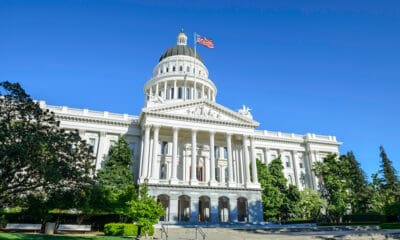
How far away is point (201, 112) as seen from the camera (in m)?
46.3

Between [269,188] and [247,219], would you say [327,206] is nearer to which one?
[269,188]

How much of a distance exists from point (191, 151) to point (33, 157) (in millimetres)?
30145

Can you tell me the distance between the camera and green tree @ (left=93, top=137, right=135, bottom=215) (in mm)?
28172

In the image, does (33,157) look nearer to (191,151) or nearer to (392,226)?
(191,151)

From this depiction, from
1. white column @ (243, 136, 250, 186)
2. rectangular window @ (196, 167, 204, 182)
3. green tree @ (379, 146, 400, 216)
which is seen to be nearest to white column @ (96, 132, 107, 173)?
rectangular window @ (196, 167, 204, 182)

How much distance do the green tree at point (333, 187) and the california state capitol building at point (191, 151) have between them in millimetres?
6739

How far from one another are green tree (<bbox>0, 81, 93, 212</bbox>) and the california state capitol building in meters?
18.5

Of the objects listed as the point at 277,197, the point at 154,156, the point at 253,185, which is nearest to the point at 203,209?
the point at 253,185

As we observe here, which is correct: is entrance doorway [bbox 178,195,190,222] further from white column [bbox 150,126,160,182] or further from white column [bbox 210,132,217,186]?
white column [bbox 150,126,160,182]

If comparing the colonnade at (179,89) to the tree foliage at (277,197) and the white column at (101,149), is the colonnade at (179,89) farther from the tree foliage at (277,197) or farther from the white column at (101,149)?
the tree foliage at (277,197)

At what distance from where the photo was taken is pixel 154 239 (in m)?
22.6

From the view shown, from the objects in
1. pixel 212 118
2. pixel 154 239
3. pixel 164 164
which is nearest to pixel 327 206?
pixel 212 118

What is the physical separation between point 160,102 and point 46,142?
3064 cm

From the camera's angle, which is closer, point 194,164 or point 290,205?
point 194,164
